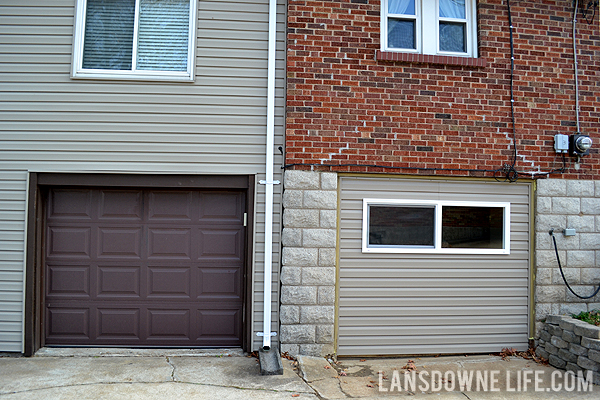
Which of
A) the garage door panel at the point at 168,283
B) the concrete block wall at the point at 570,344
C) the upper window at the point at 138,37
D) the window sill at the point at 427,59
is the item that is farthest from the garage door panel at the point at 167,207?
the concrete block wall at the point at 570,344

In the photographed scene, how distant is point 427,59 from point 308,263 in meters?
2.99

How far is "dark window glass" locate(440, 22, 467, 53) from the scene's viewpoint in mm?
6074

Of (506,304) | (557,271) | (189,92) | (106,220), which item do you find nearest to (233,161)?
(189,92)

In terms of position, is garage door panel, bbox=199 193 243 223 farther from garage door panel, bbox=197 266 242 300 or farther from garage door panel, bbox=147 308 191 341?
garage door panel, bbox=147 308 191 341

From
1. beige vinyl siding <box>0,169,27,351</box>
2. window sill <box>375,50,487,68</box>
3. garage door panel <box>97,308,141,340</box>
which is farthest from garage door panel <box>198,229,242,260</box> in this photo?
window sill <box>375,50,487,68</box>

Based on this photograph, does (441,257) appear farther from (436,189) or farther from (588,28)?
(588,28)

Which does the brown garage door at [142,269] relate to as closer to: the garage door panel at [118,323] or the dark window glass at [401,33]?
the garage door panel at [118,323]

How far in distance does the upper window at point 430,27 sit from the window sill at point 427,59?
0.20 meters

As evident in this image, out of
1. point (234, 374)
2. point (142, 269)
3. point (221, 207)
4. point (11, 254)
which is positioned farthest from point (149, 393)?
point (11, 254)

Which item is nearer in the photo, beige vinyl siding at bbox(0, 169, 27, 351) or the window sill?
beige vinyl siding at bbox(0, 169, 27, 351)

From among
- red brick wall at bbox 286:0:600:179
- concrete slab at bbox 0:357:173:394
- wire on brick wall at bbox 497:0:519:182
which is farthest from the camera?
wire on brick wall at bbox 497:0:519:182

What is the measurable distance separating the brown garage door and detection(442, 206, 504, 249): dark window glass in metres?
2.66

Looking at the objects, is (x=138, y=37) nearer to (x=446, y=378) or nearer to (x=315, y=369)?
(x=315, y=369)

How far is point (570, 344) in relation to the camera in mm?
5395
